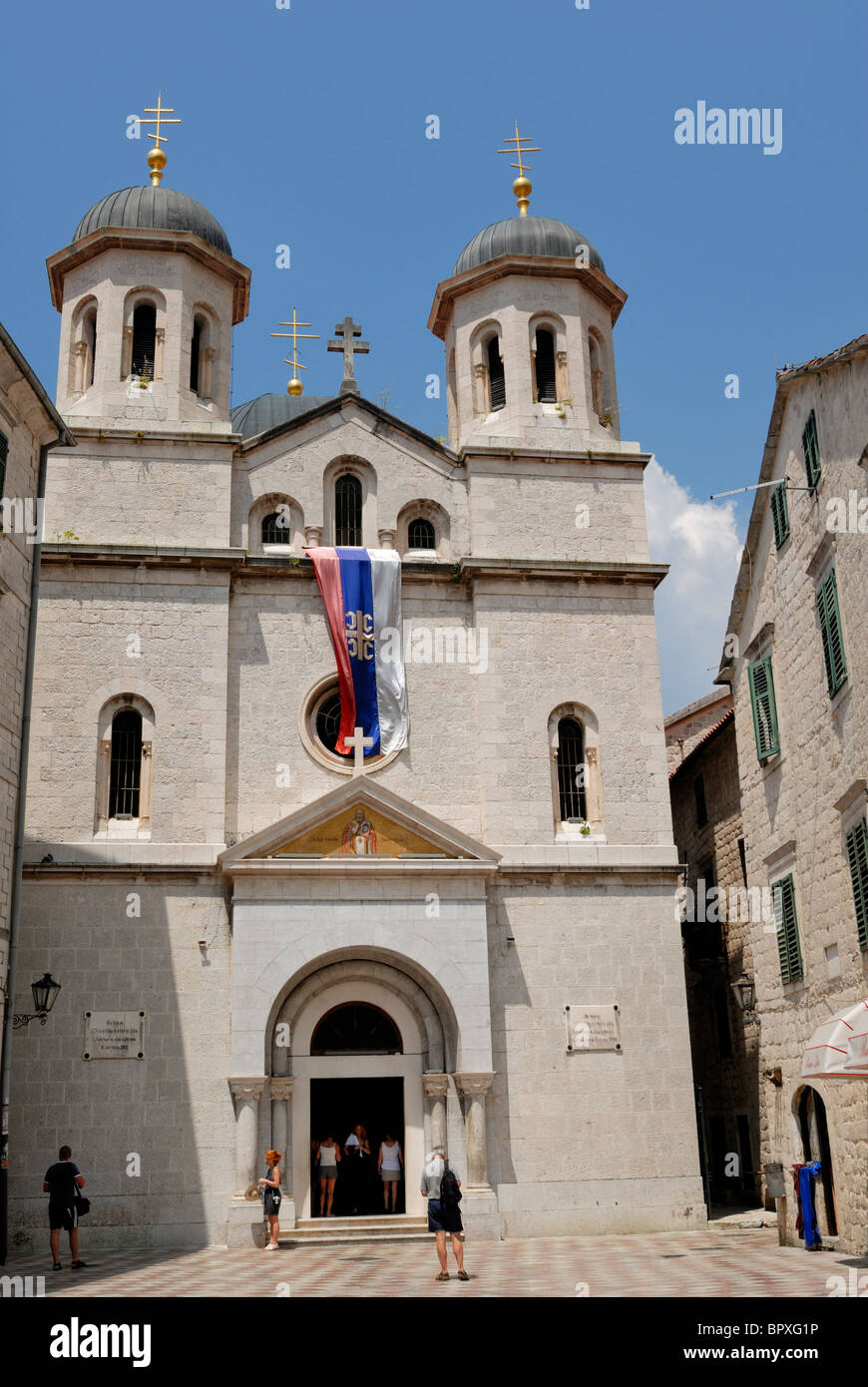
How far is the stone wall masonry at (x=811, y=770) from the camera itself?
55.3 feet

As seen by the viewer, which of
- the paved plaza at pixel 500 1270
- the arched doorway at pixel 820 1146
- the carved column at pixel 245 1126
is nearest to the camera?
the paved plaza at pixel 500 1270

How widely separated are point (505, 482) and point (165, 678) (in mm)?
7196

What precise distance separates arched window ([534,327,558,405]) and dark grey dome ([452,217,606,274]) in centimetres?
154

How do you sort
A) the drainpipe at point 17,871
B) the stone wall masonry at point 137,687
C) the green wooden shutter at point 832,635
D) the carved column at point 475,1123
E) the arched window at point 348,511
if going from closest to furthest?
the drainpipe at point 17,871
the green wooden shutter at point 832,635
the carved column at point 475,1123
the stone wall masonry at point 137,687
the arched window at point 348,511

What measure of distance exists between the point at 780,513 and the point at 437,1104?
10.6 m

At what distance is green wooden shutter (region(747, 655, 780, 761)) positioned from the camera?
2125cm

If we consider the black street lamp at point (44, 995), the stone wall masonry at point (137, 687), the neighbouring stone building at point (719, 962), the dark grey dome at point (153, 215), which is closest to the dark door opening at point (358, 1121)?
the black street lamp at point (44, 995)

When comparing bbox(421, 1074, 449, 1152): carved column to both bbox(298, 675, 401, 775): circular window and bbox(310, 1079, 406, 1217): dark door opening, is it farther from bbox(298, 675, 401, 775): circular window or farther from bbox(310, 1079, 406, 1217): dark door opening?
bbox(298, 675, 401, 775): circular window

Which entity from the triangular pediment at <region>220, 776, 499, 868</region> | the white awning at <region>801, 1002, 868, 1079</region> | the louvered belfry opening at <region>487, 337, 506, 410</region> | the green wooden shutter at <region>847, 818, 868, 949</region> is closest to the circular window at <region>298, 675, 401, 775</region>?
the triangular pediment at <region>220, 776, 499, 868</region>

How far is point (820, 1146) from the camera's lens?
18781 mm

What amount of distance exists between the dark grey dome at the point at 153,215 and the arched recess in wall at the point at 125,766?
925 centimetres

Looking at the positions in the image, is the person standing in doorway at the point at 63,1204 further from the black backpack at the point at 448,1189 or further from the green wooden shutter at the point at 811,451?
the green wooden shutter at the point at 811,451
